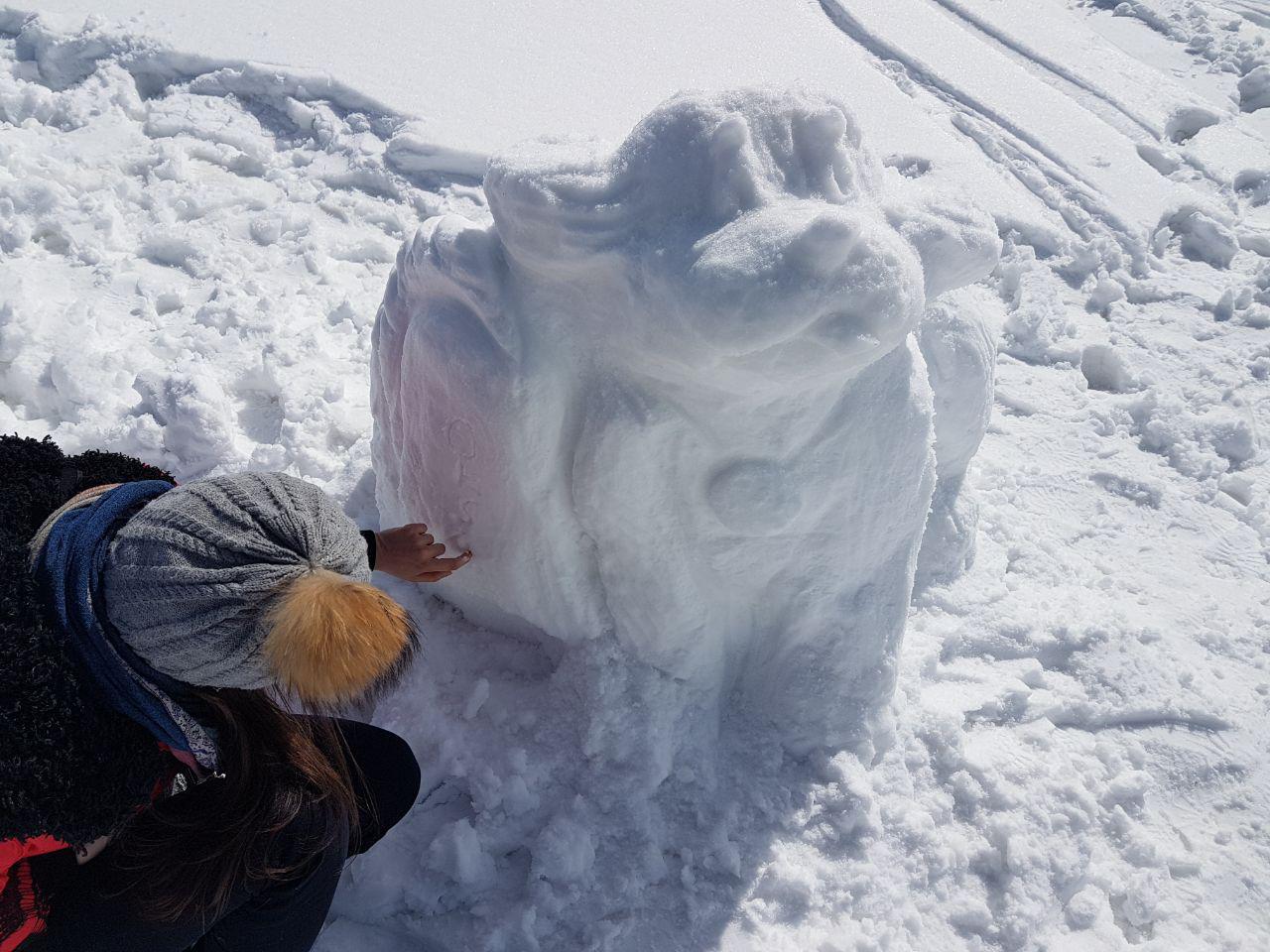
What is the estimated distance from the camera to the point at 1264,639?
2.27 meters

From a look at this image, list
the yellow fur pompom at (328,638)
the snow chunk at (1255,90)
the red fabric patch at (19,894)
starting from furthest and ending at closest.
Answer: the snow chunk at (1255,90) → the red fabric patch at (19,894) → the yellow fur pompom at (328,638)

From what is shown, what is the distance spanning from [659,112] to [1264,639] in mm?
1976

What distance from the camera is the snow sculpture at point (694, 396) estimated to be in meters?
1.27

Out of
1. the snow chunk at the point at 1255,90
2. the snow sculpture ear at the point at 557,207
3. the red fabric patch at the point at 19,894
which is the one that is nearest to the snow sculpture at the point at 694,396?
the snow sculpture ear at the point at 557,207

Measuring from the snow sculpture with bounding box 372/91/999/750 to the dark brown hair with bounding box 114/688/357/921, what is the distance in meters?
0.52

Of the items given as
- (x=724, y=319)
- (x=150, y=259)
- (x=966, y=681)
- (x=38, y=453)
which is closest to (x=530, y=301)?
(x=724, y=319)

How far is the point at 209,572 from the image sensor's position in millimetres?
979

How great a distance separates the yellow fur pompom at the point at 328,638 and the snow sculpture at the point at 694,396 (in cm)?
49

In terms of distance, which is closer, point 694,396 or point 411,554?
point 694,396

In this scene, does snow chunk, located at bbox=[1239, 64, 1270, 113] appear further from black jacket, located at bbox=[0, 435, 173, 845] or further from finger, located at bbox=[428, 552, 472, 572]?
black jacket, located at bbox=[0, 435, 173, 845]

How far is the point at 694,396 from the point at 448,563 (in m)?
0.51

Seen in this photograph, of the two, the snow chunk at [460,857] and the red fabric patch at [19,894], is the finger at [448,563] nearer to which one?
the snow chunk at [460,857]

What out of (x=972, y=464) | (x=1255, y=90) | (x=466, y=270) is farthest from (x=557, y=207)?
(x=1255, y=90)

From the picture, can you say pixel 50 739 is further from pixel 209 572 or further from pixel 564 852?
pixel 564 852
